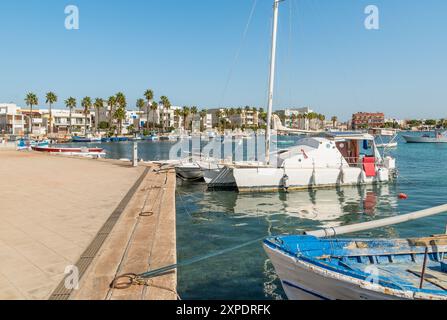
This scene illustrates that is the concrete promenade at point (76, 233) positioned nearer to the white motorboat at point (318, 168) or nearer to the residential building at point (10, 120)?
the white motorboat at point (318, 168)

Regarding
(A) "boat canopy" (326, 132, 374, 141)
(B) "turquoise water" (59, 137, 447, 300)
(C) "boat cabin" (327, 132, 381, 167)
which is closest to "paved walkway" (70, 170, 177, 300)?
(B) "turquoise water" (59, 137, 447, 300)

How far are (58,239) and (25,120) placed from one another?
148m

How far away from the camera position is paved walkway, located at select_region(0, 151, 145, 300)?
6.80 metres

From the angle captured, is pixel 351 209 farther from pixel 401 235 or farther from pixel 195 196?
pixel 195 196

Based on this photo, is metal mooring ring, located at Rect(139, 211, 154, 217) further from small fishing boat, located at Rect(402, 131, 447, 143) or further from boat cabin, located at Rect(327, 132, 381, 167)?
small fishing boat, located at Rect(402, 131, 447, 143)

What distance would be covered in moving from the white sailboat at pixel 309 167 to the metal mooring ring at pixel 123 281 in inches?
652

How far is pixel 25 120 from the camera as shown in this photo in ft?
445

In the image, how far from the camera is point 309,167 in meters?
24.9

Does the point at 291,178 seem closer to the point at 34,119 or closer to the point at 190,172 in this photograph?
the point at 190,172

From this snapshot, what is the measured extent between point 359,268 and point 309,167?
1809 centimetres

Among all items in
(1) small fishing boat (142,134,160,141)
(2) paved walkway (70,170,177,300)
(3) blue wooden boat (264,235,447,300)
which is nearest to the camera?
(3) blue wooden boat (264,235,447,300)

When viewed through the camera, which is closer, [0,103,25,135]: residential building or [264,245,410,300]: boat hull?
[264,245,410,300]: boat hull

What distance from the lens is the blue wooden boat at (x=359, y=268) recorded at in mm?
5723

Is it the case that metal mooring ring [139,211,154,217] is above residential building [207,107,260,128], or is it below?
below
